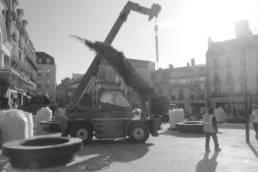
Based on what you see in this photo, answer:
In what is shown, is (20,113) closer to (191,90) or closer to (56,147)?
(56,147)

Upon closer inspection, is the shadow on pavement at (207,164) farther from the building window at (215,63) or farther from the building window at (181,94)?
the building window at (181,94)

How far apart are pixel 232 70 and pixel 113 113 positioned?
133 ft

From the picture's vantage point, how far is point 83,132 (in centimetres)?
1130

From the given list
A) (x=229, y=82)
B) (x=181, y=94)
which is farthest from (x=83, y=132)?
(x=181, y=94)

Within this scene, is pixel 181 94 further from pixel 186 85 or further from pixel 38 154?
pixel 38 154

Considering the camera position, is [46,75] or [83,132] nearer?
[83,132]

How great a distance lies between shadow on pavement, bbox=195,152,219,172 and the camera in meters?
6.61

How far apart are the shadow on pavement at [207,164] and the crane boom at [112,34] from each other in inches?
289

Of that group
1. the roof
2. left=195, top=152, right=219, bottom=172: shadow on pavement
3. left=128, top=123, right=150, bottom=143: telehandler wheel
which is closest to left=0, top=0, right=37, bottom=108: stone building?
left=128, top=123, right=150, bottom=143: telehandler wheel

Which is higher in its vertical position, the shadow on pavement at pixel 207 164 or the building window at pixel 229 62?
the building window at pixel 229 62

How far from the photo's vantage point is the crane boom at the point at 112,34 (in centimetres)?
1268

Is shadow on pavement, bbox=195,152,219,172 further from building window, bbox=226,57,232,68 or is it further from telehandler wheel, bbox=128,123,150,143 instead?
building window, bbox=226,57,232,68

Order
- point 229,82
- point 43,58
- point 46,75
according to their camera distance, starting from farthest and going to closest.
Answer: point 43,58
point 46,75
point 229,82

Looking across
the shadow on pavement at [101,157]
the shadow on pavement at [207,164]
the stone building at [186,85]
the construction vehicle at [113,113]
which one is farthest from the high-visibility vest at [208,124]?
the stone building at [186,85]
